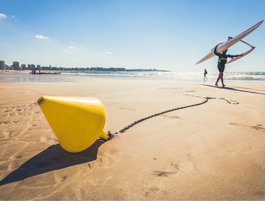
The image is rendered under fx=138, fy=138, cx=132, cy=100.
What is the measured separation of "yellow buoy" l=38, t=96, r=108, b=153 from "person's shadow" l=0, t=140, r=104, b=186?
10 centimetres

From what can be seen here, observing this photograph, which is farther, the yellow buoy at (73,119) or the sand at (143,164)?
the yellow buoy at (73,119)

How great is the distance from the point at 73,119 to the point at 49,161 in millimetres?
566

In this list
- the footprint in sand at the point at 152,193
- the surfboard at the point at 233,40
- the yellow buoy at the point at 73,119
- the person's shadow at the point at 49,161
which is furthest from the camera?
the surfboard at the point at 233,40

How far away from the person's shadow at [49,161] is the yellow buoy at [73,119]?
0.10m

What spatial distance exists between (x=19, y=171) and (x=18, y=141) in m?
0.78

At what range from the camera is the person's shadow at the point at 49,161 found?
1.35 m

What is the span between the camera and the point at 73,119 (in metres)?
1.54

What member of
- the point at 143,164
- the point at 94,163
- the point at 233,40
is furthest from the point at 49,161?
the point at 233,40

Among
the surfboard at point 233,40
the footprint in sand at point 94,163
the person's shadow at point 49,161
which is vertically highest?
the surfboard at point 233,40

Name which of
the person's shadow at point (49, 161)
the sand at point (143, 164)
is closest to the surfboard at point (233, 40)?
the sand at point (143, 164)

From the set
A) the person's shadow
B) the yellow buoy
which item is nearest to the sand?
the person's shadow

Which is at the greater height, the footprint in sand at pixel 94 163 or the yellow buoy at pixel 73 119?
the yellow buoy at pixel 73 119

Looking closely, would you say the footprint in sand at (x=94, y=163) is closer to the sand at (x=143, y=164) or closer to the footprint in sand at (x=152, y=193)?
the sand at (x=143, y=164)

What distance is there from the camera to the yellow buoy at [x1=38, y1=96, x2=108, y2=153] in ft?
4.85
